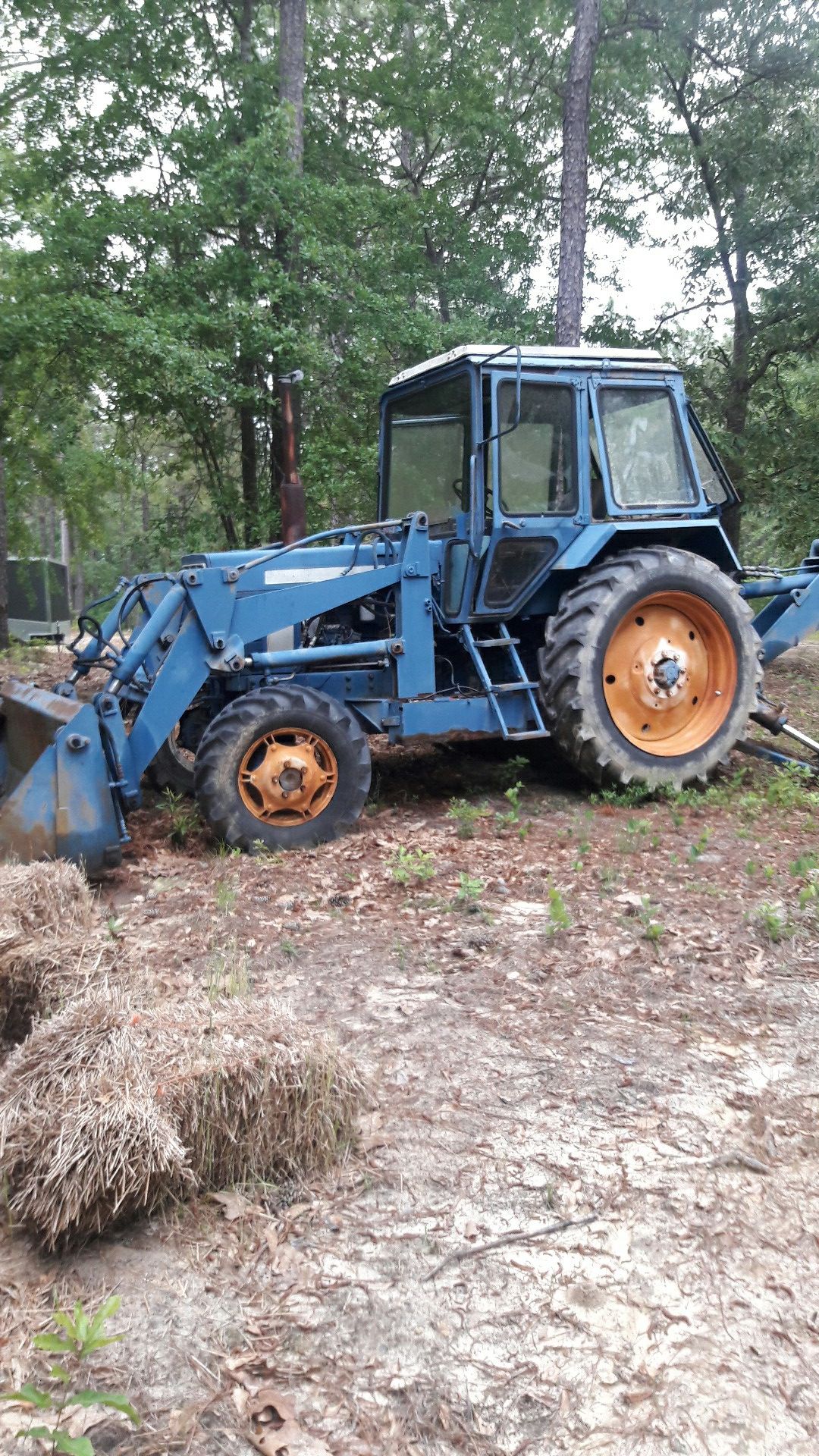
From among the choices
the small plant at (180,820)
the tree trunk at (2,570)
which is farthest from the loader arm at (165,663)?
the tree trunk at (2,570)

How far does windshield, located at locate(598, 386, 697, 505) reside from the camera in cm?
695

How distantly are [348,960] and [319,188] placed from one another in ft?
35.7

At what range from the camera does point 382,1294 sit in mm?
2547

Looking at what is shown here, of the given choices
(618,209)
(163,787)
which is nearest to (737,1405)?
(163,787)

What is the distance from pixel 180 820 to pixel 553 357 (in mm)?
3658

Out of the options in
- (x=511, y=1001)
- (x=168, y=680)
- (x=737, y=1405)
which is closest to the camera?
(x=737, y=1405)

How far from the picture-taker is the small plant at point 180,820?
6246 millimetres

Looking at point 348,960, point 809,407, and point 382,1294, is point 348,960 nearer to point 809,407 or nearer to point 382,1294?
point 382,1294

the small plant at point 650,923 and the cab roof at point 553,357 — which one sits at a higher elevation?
the cab roof at point 553,357

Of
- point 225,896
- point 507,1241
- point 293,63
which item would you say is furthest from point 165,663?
point 293,63

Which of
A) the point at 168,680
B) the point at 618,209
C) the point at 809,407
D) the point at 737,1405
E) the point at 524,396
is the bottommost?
the point at 737,1405

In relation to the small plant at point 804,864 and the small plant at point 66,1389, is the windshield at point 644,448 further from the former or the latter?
the small plant at point 66,1389

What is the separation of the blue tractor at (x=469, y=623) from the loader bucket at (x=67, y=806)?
0.20 metres

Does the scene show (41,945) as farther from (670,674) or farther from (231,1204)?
(670,674)
